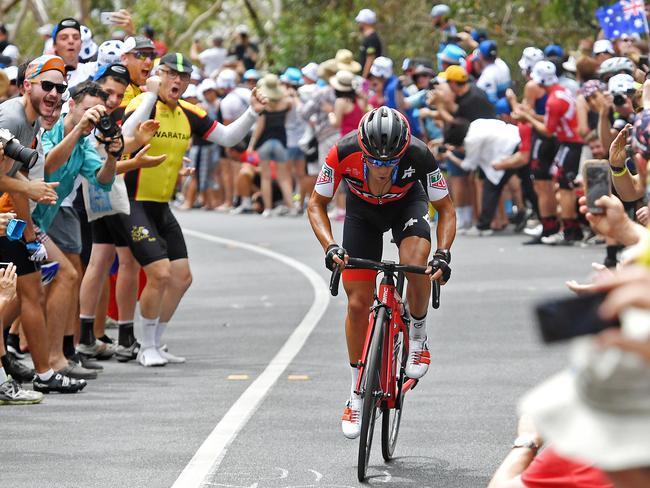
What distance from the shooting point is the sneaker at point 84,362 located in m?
11.5

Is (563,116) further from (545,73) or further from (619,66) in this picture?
(619,66)

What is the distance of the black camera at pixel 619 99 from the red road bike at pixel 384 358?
16.7ft

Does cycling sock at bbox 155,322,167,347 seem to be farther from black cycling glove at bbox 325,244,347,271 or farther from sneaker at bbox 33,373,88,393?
black cycling glove at bbox 325,244,347,271

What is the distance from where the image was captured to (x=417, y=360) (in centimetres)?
885

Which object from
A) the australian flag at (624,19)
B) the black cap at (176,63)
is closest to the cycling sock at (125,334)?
the black cap at (176,63)

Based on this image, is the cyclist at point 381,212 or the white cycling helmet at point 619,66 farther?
the white cycling helmet at point 619,66

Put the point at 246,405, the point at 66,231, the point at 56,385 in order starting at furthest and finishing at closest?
the point at 66,231, the point at 56,385, the point at 246,405

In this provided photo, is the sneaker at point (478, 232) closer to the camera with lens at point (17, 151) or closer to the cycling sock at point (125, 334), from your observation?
the cycling sock at point (125, 334)

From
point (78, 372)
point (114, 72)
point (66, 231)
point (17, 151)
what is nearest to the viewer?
point (17, 151)

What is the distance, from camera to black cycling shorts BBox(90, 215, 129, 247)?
38.7ft

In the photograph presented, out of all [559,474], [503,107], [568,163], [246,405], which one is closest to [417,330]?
[246,405]

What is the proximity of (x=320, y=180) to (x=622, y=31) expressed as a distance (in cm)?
1132

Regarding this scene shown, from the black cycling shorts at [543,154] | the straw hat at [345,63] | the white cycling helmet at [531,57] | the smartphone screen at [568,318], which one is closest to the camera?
the smartphone screen at [568,318]

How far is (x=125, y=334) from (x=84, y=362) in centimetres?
71
